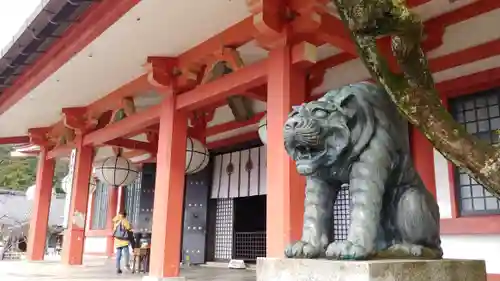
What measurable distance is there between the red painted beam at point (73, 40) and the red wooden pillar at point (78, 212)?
71.9 inches

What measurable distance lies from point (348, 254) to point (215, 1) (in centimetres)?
362

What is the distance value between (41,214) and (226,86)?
711 cm

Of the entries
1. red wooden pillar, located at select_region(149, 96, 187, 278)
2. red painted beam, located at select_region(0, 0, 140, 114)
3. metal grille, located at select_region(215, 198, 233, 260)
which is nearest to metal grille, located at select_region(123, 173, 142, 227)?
metal grille, located at select_region(215, 198, 233, 260)

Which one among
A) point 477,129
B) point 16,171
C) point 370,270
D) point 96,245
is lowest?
point 96,245

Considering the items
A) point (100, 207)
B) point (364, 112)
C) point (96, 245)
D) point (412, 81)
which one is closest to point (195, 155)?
point (364, 112)

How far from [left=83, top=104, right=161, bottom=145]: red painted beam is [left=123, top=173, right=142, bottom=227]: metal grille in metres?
4.18

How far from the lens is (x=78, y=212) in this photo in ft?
29.5

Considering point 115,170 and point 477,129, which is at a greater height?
point 477,129

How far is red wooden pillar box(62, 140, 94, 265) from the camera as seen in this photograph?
8.90m

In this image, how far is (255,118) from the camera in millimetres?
8781

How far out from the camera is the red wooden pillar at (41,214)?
1052 cm

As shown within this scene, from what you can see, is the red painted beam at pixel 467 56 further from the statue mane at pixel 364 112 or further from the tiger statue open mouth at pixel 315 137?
the tiger statue open mouth at pixel 315 137

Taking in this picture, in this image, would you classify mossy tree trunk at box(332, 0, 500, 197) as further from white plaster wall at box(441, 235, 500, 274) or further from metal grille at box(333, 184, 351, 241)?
metal grille at box(333, 184, 351, 241)

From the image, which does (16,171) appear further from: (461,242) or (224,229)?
(461,242)
